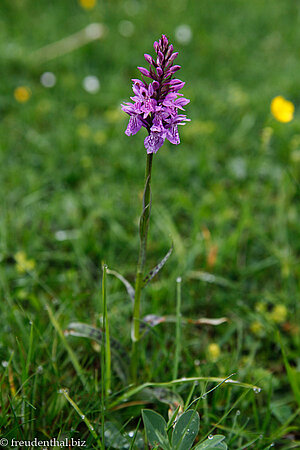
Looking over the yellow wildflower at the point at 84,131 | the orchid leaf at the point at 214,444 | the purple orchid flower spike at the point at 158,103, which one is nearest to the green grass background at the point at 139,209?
the yellow wildflower at the point at 84,131

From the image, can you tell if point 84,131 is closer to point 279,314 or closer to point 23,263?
point 23,263

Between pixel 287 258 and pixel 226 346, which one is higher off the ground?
pixel 287 258

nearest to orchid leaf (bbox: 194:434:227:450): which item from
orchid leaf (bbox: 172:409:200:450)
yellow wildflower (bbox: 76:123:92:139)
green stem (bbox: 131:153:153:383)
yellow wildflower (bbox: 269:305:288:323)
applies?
orchid leaf (bbox: 172:409:200:450)

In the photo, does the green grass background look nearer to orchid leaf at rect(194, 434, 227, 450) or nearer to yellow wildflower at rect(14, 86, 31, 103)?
yellow wildflower at rect(14, 86, 31, 103)

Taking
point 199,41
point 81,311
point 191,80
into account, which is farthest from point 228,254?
point 199,41

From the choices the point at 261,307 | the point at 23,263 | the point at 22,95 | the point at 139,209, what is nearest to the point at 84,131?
the point at 22,95

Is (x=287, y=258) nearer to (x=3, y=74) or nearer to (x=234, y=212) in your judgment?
(x=234, y=212)
